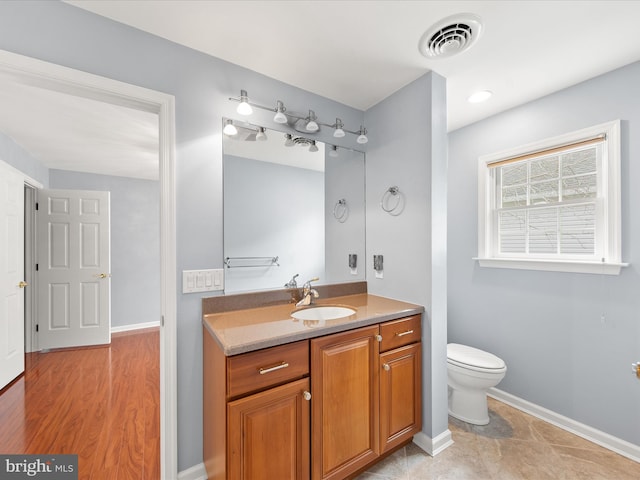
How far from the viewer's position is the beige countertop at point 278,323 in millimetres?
1159

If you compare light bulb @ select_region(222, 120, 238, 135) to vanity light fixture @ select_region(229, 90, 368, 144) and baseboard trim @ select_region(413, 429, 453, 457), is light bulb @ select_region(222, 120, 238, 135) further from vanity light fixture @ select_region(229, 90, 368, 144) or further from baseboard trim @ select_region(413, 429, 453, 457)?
baseboard trim @ select_region(413, 429, 453, 457)

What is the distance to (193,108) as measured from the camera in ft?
5.04

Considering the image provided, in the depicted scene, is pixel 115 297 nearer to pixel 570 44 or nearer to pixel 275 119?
pixel 275 119

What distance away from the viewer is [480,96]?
80.8 inches

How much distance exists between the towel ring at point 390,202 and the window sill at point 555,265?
108 cm

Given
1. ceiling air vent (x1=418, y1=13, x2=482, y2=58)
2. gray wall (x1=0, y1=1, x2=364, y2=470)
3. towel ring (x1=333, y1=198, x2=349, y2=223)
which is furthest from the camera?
towel ring (x1=333, y1=198, x2=349, y2=223)

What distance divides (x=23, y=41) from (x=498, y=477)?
126 inches

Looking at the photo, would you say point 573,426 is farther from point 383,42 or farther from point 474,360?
point 383,42

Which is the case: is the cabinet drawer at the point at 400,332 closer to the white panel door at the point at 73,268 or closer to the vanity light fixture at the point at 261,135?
the vanity light fixture at the point at 261,135

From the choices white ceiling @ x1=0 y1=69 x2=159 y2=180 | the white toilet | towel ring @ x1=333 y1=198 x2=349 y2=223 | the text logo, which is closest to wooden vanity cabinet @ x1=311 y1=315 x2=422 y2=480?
the white toilet

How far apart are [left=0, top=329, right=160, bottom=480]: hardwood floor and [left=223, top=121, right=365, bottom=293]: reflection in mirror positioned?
4.16ft

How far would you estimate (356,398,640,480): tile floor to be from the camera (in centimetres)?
151

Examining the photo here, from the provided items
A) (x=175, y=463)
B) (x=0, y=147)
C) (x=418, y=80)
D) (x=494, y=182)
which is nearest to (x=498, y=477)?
(x=175, y=463)

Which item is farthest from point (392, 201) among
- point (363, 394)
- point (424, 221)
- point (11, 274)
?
point (11, 274)
